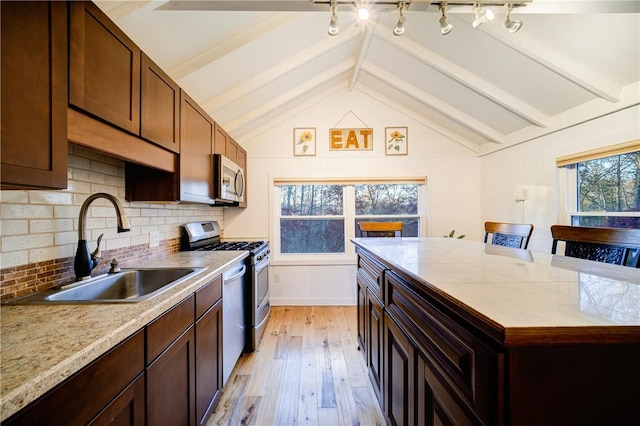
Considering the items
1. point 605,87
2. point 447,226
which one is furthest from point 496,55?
point 447,226

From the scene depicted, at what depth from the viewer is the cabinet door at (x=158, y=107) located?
1.35 m

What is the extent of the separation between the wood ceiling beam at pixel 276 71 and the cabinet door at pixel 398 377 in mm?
2410

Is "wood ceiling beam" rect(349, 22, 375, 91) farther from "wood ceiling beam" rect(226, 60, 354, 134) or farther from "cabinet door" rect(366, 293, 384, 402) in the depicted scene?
"cabinet door" rect(366, 293, 384, 402)

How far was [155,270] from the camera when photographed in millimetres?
1637

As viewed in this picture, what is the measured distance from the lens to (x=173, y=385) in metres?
1.16

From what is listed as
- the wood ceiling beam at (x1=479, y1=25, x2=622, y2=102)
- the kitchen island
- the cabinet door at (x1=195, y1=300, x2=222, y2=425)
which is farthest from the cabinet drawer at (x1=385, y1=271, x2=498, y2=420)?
the wood ceiling beam at (x1=479, y1=25, x2=622, y2=102)

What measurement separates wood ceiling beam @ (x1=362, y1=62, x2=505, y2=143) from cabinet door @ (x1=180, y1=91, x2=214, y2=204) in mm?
2087

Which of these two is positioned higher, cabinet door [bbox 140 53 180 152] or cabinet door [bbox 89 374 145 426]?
cabinet door [bbox 140 53 180 152]

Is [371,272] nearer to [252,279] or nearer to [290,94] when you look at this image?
[252,279]

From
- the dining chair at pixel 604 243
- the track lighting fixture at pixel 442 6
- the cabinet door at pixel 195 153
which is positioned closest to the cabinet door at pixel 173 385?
the cabinet door at pixel 195 153

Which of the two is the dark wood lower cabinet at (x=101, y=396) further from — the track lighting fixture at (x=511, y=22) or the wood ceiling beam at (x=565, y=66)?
the wood ceiling beam at (x=565, y=66)

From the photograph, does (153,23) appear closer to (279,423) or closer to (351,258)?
(279,423)

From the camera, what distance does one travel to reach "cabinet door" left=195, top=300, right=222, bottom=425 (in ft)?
4.72

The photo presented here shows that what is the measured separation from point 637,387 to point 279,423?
1702mm
